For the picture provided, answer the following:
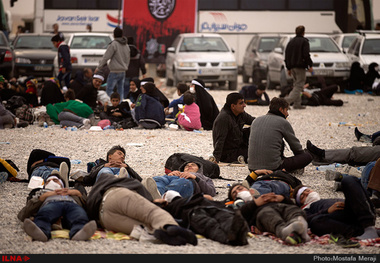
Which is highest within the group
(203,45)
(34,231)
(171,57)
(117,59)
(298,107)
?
(34,231)

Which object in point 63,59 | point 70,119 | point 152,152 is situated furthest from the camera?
point 63,59

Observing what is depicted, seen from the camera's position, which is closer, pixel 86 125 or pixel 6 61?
pixel 86 125

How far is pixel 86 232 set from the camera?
601cm

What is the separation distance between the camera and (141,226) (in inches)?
244

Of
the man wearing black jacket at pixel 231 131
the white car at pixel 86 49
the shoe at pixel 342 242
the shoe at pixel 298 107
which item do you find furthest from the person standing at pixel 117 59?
the shoe at pixel 342 242

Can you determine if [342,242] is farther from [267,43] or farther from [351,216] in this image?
[267,43]

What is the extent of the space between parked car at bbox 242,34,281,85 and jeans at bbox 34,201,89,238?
1977cm

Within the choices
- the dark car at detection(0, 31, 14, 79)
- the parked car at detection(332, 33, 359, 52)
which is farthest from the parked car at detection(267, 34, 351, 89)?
the dark car at detection(0, 31, 14, 79)

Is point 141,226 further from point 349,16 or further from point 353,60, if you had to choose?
point 349,16

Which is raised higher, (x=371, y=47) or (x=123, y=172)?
(x=123, y=172)

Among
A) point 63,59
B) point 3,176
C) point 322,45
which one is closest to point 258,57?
point 322,45

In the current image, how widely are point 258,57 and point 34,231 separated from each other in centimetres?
2103

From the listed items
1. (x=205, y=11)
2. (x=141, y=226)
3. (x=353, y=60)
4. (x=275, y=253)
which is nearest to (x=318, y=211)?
(x=275, y=253)
